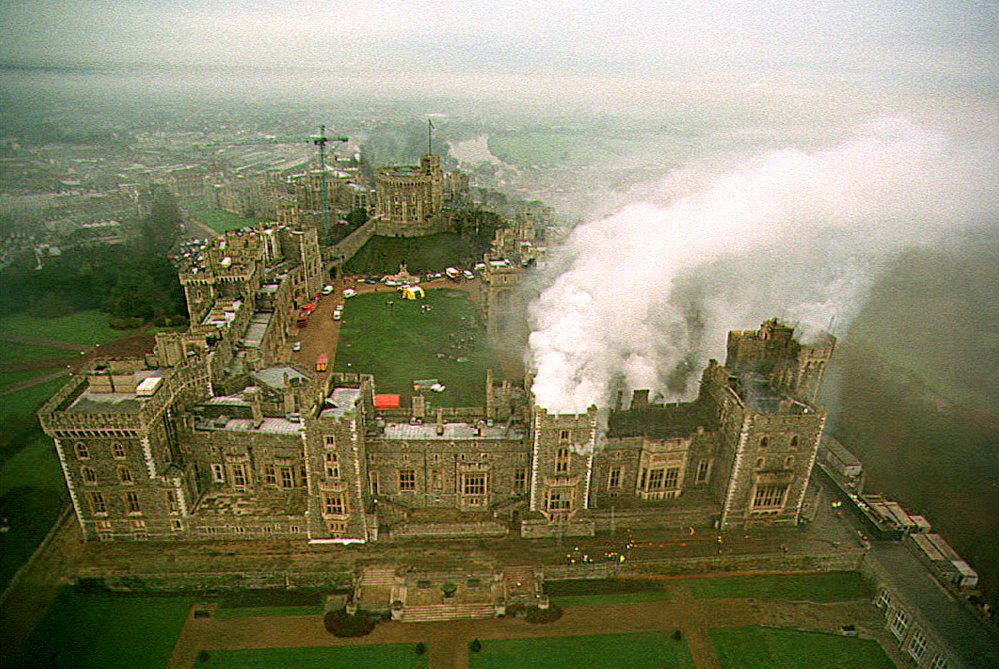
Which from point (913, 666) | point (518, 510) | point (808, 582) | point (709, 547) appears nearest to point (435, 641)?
point (518, 510)

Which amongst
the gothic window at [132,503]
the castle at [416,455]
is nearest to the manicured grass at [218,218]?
the castle at [416,455]

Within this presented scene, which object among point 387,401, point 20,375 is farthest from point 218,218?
point 387,401

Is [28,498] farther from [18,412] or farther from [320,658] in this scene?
[320,658]

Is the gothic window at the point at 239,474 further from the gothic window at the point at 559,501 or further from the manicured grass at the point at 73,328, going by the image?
the manicured grass at the point at 73,328

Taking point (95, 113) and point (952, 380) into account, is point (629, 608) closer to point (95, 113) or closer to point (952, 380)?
point (952, 380)

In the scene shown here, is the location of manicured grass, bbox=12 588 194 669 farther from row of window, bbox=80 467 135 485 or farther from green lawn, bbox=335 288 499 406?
green lawn, bbox=335 288 499 406
